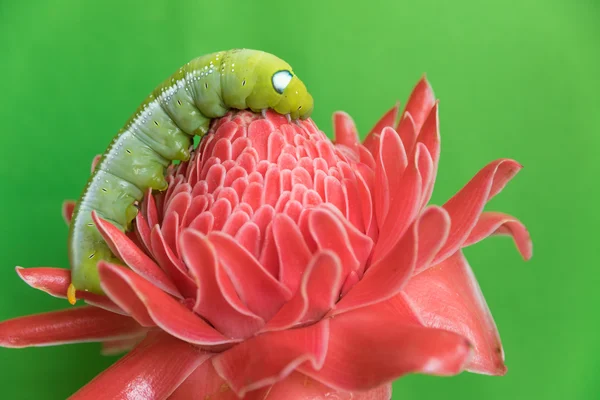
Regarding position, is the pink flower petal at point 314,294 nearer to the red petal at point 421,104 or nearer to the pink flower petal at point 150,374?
the pink flower petal at point 150,374

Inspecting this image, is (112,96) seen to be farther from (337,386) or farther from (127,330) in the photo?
(337,386)

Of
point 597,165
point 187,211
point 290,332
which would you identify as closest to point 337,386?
point 290,332

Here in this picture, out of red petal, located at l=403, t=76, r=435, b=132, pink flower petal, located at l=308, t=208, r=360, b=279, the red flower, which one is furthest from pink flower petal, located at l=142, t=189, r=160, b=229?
red petal, located at l=403, t=76, r=435, b=132

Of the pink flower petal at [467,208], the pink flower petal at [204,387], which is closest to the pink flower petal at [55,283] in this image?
the pink flower petal at [204,387]

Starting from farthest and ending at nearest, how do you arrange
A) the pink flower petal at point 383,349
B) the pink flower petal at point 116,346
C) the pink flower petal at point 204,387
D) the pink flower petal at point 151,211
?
the pink flower petal at point 116,346 → the pink flower petal at point 151,211 → the pink flower petal at point 204,387 → the pink flower petal at point 383,349

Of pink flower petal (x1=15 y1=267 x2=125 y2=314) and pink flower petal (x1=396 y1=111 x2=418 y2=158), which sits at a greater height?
pink flower petal (x1=396 y1=111 x2=418 y2=158)

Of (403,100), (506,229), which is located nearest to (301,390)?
(506,229)

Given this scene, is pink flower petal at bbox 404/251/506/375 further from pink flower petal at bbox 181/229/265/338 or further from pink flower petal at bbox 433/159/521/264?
pink flower petal at bbox 181/229/265/338
